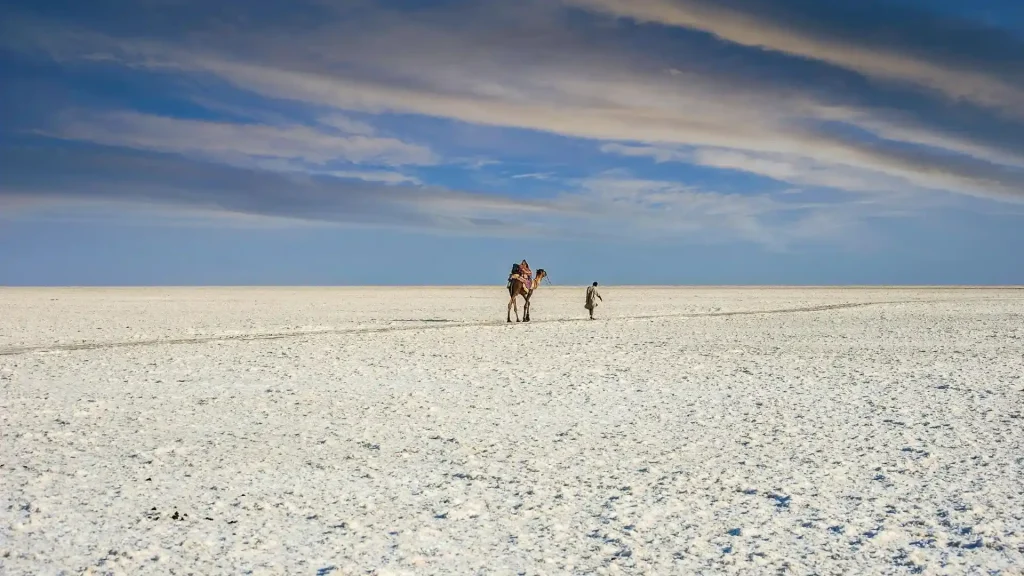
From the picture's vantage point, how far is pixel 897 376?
13.8m

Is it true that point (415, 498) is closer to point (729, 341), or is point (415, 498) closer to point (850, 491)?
point (850, 491)

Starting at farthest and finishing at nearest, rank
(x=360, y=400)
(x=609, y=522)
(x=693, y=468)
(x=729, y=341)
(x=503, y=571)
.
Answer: (x=729, y=341) < (x=360, y=400) < (x=693, y=468) < (x=609, y=522) < (x=503, y=571)

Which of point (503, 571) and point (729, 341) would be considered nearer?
point (503, 571)

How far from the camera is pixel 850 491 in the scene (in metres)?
6.98

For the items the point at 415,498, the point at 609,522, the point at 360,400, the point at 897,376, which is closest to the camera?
the point at 609,522

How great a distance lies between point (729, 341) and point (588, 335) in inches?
135

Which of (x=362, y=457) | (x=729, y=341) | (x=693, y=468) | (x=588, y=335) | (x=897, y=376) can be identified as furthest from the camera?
(x=588, y=335)

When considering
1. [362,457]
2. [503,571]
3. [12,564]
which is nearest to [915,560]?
[503,571]

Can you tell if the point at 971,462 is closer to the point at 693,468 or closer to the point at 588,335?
the point at 693,468

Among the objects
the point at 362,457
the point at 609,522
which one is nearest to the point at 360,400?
the point at 362,457

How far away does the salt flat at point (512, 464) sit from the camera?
566cm

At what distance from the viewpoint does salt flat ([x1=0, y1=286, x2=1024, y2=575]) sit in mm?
5660

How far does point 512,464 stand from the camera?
8031 mm

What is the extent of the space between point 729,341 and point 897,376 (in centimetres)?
661
